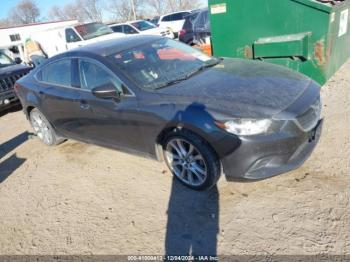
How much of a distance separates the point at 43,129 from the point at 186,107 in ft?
10.5

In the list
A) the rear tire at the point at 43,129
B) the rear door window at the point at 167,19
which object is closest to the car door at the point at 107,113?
the rear tire at the point at 43,129

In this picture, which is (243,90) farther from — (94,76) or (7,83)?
(7,83)

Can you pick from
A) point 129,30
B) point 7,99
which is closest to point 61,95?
point 7,99

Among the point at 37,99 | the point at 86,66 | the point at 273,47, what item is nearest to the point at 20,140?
the point at 37,99

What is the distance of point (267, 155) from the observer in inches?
120

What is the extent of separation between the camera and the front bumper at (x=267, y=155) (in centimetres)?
300

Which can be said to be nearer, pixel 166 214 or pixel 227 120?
pixel 227 120

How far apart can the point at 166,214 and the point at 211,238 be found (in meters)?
0.60

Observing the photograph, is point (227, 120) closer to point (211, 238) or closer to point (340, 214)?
point (211, 238)

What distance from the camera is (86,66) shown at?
164 inches

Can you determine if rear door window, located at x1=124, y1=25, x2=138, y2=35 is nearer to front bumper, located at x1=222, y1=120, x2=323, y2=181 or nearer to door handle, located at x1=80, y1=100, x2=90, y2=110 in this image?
door handle, located at x1=80, y1=100, x2=90, y2=110

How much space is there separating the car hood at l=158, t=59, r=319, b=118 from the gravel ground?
896 millimetres

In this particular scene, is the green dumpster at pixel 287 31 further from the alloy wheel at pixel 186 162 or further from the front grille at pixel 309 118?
the alloy wheel at pixel 186 162

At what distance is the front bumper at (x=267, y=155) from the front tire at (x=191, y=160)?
0.51ft
